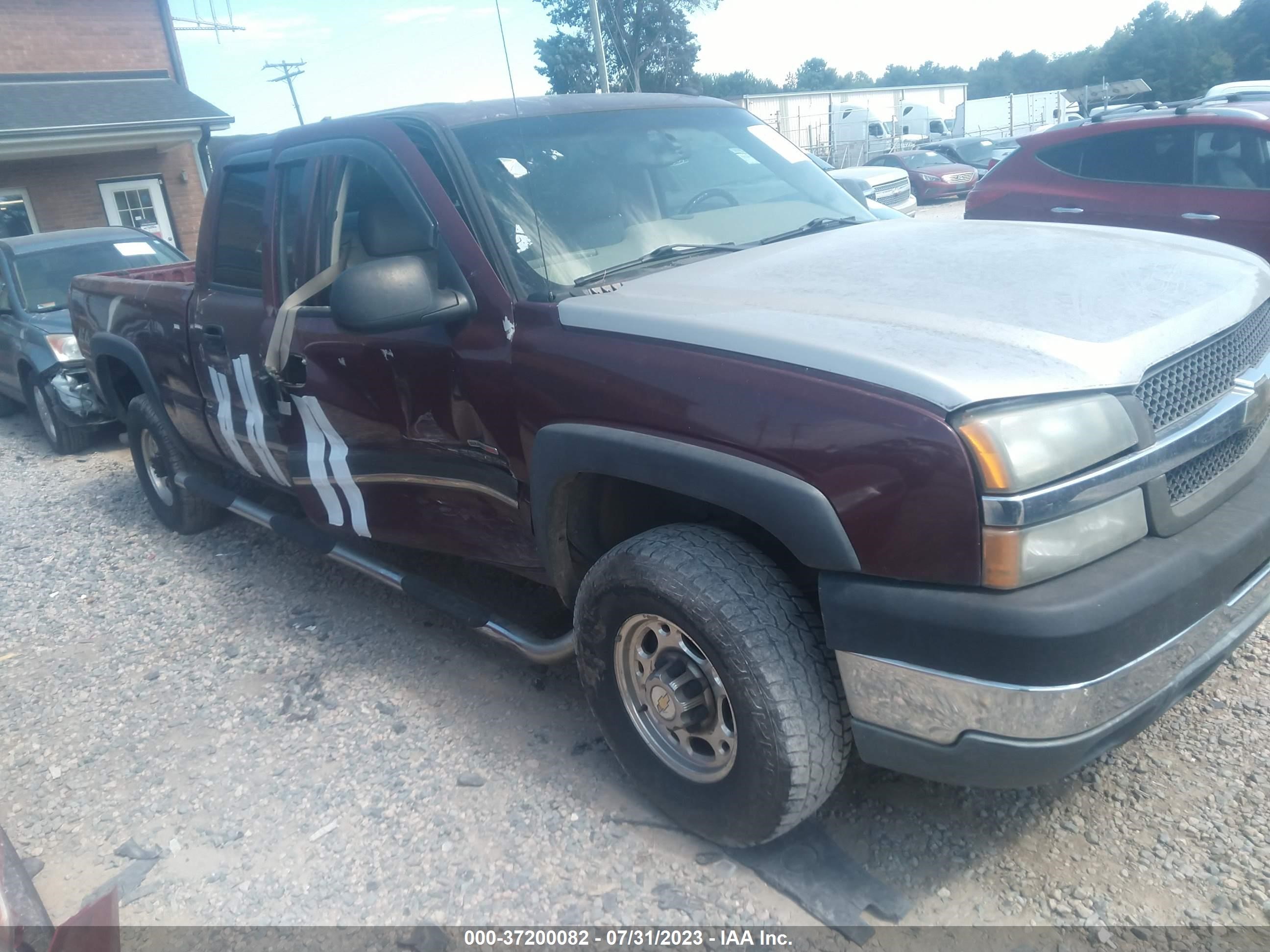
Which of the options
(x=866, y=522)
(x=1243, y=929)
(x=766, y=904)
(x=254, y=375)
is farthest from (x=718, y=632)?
(x=254, y=375)

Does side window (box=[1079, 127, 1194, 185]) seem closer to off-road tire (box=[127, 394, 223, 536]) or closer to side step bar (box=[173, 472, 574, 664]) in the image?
side step bar (box=[173, 472, 574, 664])

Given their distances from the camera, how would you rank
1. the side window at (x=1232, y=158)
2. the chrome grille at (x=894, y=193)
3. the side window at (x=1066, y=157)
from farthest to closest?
the chrome grille at (x=894, y=193) < the side window at (x=1066, y=157) < the side window at (x=1232, y=158)

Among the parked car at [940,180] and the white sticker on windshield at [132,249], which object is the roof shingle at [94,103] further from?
the parked car at [940,180]

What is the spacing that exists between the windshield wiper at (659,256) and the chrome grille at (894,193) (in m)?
9.54

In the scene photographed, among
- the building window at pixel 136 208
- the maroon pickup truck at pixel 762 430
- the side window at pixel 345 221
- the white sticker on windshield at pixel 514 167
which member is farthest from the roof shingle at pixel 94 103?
the white sticker on windshield at pixel 514 167

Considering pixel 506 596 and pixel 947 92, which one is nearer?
pixel 506 596

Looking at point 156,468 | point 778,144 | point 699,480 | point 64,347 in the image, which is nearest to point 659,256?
point 699,480

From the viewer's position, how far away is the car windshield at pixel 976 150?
23156 millimetres

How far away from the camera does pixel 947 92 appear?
51500 mm

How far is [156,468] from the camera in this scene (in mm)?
5500

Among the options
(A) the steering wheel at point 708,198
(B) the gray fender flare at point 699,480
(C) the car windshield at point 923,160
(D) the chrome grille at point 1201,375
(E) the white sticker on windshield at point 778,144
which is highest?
(E) the white sticker on windshield at point 778,144

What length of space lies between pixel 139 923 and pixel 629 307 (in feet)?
6.89

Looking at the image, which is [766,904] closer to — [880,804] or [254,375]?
[880,804]

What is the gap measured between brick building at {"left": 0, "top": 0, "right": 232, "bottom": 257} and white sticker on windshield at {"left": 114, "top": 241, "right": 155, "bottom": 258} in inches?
310
